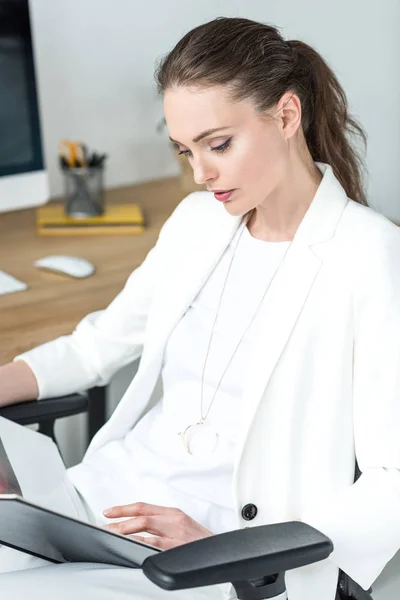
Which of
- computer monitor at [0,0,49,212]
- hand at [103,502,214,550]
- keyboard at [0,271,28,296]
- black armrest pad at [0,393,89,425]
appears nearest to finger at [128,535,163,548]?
hand at [103,502,214,550]

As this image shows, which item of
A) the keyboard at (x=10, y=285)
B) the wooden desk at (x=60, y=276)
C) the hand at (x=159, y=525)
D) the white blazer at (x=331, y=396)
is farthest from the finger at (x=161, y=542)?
the keyboard at (x=10, y=285)

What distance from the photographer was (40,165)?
208cm

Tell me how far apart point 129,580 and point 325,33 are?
61.0 inches

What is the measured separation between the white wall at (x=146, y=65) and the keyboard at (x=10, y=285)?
0.67 m

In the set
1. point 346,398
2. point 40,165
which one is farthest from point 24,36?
point 346,398

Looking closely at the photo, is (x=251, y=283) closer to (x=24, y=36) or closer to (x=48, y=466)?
(x=48, y=466)

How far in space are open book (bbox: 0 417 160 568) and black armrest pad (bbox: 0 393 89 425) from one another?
1.3 inches

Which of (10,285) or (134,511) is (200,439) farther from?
(10,285)

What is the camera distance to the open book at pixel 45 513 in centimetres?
105

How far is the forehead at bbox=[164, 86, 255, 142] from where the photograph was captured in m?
1.20

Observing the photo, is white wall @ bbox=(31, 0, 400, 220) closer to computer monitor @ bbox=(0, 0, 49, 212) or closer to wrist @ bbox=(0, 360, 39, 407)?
computer monitor @ bbox=(0, 0, 49, 212)

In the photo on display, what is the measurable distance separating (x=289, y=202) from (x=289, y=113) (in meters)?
0.14

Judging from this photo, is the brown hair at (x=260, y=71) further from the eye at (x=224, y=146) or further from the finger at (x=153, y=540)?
the finger at (x=153, y=540)

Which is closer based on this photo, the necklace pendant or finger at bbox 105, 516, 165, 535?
finger at bbox 105, 516, 165, 535
